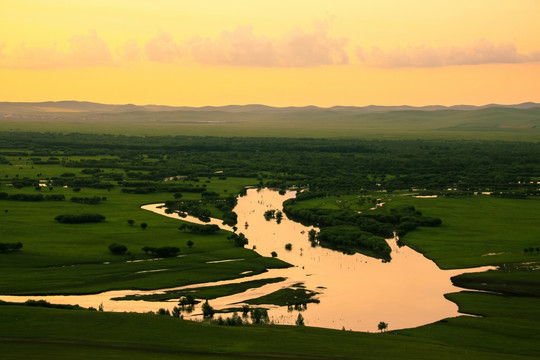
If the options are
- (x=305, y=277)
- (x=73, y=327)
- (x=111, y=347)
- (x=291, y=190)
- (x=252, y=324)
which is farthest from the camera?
(x=291, y=190)

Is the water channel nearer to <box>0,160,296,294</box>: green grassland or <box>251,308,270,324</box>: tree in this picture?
<box>251,308,270,324</box>: tree

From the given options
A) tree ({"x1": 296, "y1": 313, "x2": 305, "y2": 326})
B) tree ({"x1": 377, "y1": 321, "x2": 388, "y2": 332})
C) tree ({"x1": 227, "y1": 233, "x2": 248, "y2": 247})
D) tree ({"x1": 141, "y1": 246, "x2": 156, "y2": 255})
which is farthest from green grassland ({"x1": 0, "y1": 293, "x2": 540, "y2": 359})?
tree ({"x1": 227, "y1": 233, "x2": 248, "y2": 247})

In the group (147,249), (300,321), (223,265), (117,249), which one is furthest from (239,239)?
(300,321)

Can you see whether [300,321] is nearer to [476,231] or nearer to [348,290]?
[348,290]

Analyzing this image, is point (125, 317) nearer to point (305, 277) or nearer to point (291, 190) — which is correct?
point (305, 277)

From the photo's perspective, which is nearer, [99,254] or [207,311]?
[207,311]

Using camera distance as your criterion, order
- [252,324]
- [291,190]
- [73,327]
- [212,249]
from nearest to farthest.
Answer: [73,327] → [252,324] → [212,249] → [291,190]

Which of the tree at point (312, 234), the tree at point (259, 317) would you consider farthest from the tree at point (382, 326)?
the tree at point (312, 234)

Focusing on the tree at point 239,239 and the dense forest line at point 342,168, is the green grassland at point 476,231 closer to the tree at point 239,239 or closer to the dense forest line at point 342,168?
the dense forest line at point 342,168

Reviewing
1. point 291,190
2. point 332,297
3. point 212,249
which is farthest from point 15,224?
point 291,190
